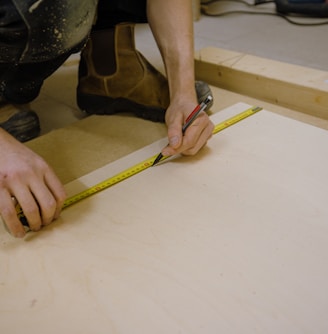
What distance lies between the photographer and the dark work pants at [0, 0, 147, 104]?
3.44 ft

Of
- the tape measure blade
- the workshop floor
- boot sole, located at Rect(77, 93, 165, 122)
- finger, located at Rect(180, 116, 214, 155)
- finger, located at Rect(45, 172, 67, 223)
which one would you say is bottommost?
the workshop floor

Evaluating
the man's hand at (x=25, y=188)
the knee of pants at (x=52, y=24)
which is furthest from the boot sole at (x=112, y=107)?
the man's hand at (x=25, y=188)

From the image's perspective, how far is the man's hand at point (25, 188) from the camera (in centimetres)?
83

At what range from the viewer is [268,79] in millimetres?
1610

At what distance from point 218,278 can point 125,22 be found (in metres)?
1.13

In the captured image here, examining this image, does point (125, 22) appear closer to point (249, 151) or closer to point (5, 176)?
point (249, 151)

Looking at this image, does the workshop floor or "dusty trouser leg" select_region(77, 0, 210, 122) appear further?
the workshop floor

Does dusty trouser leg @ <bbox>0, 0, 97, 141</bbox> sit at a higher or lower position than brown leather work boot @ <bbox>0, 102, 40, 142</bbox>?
higher

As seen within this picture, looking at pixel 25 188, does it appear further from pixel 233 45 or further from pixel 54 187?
pixel 233 45

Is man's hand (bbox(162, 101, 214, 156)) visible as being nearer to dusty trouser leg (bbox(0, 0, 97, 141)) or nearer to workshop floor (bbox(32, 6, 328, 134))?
dusty trouser leg (bbox(0, 0, 97, 141))

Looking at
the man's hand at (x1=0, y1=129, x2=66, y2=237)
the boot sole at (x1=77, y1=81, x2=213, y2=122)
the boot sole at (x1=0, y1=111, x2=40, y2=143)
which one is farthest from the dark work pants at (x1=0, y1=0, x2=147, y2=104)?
the man's hand at (x1=0, y1=129, x2=66, y2=237)

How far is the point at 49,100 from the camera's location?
1.85 m

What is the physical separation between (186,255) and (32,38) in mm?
729

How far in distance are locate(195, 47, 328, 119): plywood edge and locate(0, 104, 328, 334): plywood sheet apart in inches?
17.4
